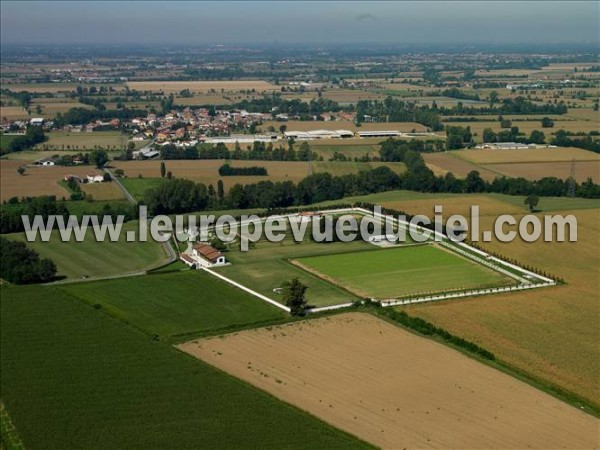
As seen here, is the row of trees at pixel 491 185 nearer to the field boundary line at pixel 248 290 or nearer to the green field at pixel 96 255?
the green field at pixel 96 255

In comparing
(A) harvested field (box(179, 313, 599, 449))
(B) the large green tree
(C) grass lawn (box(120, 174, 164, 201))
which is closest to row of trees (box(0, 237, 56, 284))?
(A) harvested field (box(179, 313, 599, 449))

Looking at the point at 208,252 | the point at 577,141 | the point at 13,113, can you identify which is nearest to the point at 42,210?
the point at 208,252

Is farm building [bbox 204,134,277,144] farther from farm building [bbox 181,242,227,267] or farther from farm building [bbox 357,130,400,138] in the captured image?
farm building [bbox 181,242,227,267]

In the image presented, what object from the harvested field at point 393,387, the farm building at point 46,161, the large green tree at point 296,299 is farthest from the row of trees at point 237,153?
the harvested field at point 393,387

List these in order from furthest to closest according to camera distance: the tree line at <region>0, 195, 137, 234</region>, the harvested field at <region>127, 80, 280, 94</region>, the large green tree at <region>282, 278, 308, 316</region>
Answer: the harvested field at <region>127, 80, 280, 94</region> < the tree line at <region>0, 195, 137, 234</region> < the large green tree at <region>282, 278, 308, 316</region>

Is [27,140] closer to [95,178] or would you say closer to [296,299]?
[95,178]

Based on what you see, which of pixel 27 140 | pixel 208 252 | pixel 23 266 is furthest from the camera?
pixel 27 140
